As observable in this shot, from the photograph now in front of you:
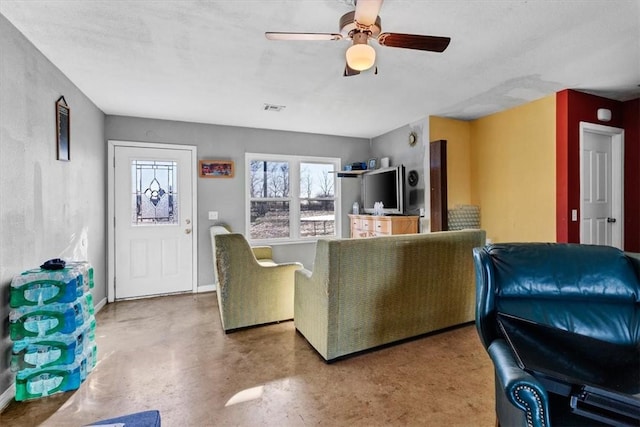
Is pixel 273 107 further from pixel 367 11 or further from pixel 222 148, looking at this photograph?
pixel 367 11

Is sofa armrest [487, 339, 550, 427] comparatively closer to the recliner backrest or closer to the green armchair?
the recliner backrest

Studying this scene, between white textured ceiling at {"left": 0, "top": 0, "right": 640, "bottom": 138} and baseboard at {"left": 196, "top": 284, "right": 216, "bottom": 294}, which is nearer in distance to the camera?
white textured ceiling at {"left": 0, "top": 0, "right": 640, "bottom": 138}

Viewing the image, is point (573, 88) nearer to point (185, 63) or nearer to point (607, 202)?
point (607, 202)

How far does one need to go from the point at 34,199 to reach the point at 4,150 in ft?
1.53

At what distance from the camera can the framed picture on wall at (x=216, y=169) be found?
14.1 feet

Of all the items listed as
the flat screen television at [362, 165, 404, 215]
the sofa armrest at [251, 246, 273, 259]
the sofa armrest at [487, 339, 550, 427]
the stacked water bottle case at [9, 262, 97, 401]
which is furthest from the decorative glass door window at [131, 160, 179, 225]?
the sofa armrest at [487, 339, 550, 427]

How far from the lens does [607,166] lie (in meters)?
3.55

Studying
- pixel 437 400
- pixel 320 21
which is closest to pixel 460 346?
pixel 437 400

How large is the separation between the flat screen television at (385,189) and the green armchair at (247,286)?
195 cm

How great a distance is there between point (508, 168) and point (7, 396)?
16.8 ft

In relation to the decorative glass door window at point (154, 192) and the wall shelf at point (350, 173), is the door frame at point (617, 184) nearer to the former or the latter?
the wall shelf at point (350, 173)

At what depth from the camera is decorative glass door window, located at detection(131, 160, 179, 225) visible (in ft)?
13.1

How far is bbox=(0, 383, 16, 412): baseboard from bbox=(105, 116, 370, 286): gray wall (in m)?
2.38

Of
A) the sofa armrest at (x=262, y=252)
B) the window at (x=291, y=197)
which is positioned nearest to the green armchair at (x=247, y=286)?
the sofa armrest at (x=262, y=252)
